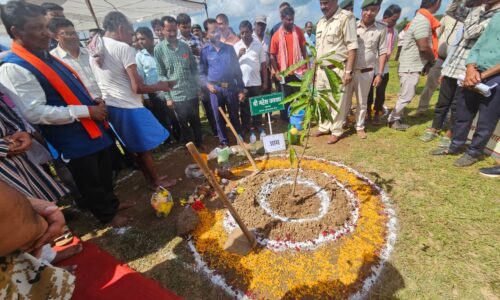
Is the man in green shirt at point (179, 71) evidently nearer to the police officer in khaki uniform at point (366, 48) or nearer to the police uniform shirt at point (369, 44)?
the police officer in khaki uniform at point (366, 48)

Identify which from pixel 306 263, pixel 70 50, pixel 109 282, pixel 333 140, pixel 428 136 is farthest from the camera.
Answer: pixel 333 140

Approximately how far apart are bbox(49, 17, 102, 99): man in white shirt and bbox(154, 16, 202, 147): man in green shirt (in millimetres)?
1295

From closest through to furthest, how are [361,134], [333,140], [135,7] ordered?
[333,140], [361,134], [135,7]

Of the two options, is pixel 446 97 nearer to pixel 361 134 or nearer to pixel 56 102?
pixel 361 134

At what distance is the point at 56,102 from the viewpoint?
2523 mm

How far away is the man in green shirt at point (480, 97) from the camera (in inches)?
127

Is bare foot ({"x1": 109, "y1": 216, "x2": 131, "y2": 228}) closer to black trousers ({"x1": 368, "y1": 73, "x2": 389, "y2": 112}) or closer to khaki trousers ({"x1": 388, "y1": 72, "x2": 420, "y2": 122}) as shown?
khaki trousers ({"x1": 388, "y1": 72, "x2": 420, "y2": 122})

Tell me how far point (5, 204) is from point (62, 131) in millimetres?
2177

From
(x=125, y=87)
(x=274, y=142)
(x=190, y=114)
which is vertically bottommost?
(x=274, y=142)

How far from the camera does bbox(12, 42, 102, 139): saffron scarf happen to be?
2240mm

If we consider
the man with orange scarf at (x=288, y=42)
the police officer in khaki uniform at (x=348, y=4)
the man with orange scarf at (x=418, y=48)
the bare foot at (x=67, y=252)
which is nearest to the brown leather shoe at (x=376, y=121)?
the man with orange scarf at (x=418, y=48)

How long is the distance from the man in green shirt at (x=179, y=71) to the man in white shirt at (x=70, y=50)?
51.0 inches

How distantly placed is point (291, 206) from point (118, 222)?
252 cm

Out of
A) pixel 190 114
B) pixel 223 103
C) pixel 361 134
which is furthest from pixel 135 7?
pixel 361 134
